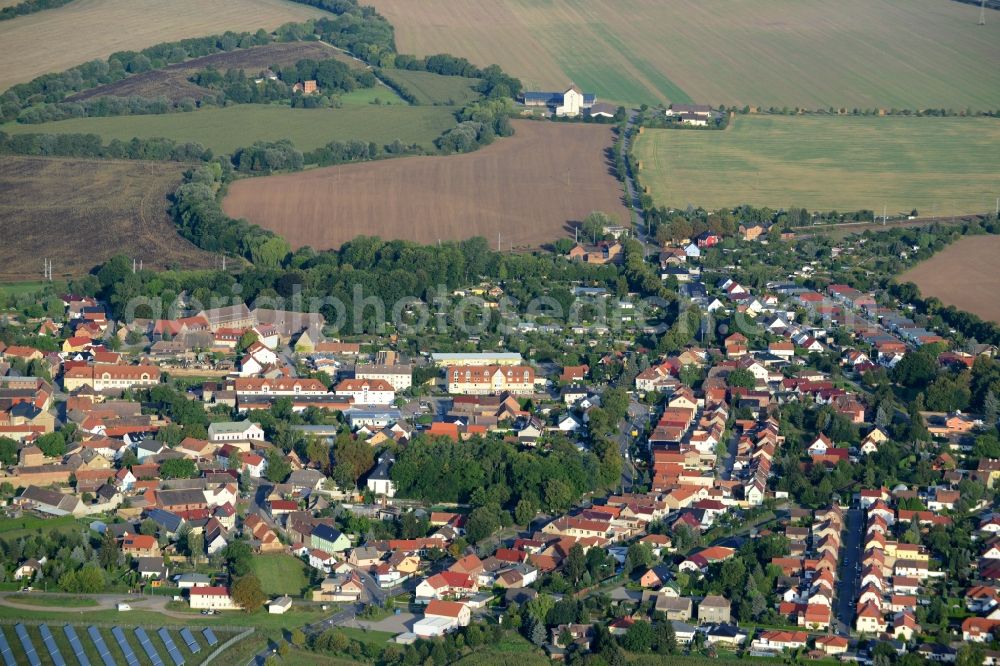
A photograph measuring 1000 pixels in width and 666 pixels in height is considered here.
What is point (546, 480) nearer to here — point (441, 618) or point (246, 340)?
point (441, 618)

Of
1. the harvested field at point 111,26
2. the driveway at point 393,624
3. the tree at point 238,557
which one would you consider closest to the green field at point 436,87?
the harvested field at point 111,26

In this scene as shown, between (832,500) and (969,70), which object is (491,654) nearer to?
(832,500)

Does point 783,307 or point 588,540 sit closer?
point 588,540

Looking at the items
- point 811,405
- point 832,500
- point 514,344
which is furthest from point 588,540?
point 514,344

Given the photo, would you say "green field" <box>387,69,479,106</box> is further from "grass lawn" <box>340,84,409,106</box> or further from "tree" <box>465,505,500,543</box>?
"tree" <box>465,505,500,543</box>

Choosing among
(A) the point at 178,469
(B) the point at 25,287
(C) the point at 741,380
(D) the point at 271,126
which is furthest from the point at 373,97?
(A) the point at 178,469

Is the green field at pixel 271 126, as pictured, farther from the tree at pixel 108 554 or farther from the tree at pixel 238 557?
the tree at pixel 108 554
